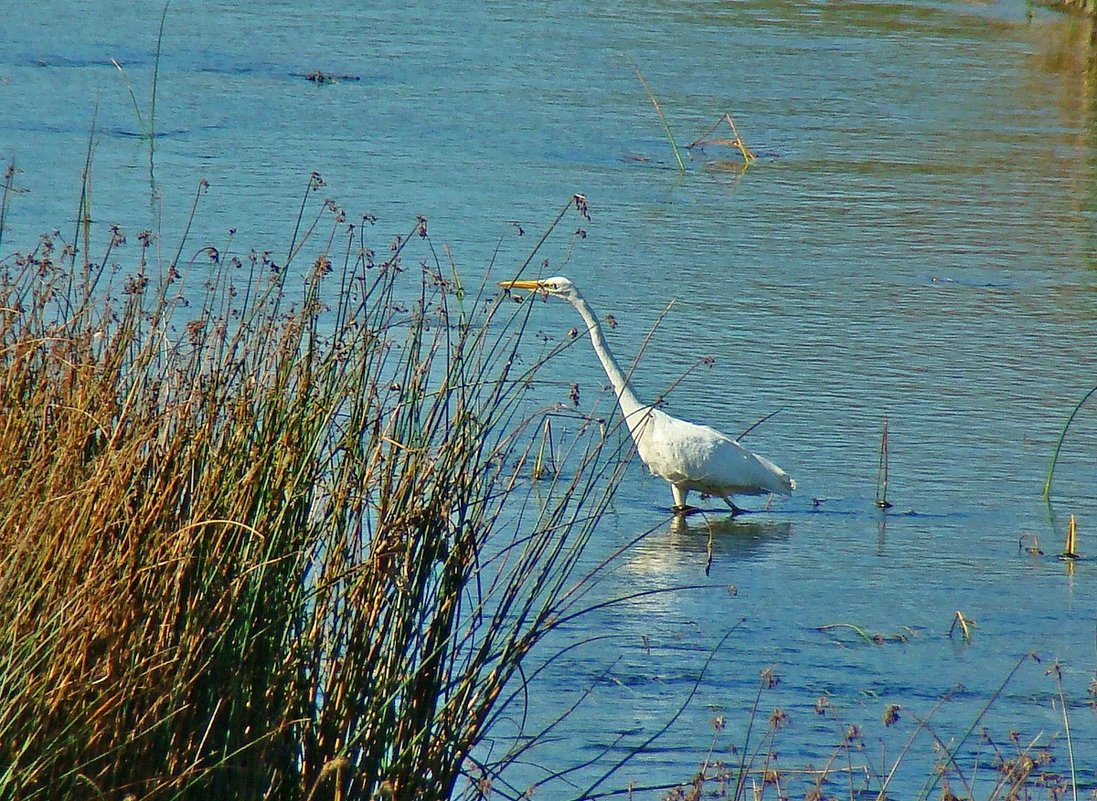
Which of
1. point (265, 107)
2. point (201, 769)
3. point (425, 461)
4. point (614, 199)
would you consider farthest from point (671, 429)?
point (265, 107)

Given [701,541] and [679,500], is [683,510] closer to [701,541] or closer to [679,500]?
[679,500]

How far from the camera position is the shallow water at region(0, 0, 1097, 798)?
4.13 m

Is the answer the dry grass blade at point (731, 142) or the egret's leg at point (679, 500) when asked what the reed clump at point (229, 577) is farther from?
the dry grass blade at point (731, 142)

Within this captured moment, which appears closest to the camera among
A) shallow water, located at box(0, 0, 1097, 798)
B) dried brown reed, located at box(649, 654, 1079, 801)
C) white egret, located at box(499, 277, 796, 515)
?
dried brown reed, located at box(649, 654, 1079, 801)

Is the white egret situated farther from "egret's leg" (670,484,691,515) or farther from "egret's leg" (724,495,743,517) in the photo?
"egret's leg" (724,495,743,517)

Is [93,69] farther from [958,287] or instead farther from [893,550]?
[893,550]

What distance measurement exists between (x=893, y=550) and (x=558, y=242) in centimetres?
330

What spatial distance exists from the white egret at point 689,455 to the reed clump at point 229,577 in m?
2.37

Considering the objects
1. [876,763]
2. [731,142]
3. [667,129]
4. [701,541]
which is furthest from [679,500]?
[731,142]

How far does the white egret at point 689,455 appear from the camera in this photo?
5.08 metres

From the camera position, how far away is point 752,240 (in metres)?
8.27

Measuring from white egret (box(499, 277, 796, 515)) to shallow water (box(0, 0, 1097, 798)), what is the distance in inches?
6.6

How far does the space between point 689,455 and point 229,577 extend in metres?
2.95

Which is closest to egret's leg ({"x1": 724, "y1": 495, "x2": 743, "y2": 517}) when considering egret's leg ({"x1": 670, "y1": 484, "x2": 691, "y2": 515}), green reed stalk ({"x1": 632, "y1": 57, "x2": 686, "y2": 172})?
egret's leg ({"x1": 670, "y1": 484, "x2": 691, "y2": 515})
